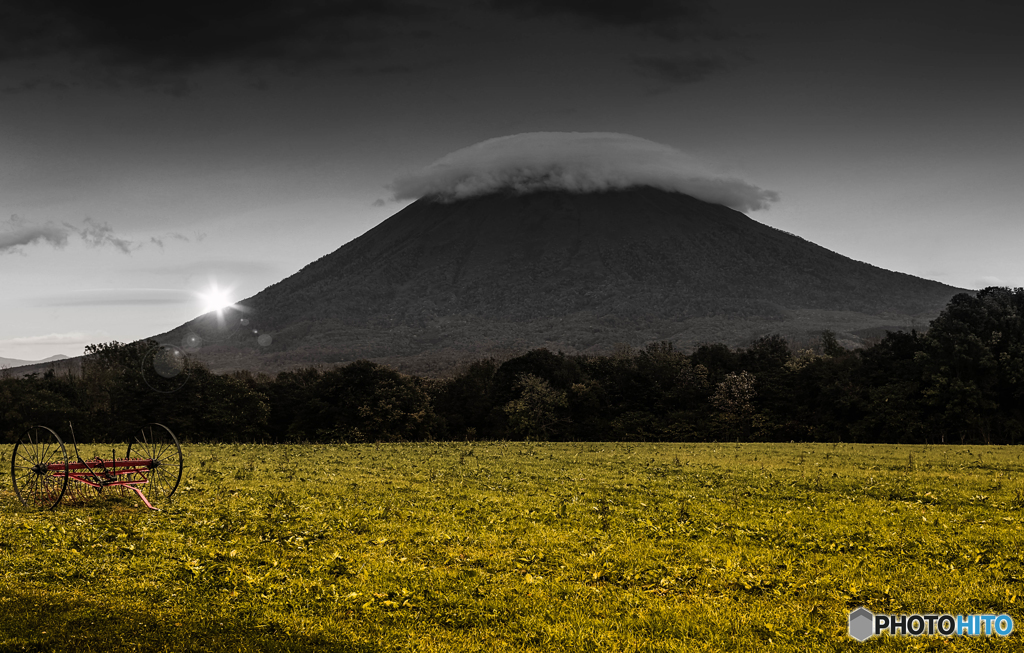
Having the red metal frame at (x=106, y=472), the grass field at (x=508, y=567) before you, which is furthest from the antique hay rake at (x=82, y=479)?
the grass field at (x=508, y=567)

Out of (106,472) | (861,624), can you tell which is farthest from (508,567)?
(106,472)

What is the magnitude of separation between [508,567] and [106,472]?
11106 millimetres

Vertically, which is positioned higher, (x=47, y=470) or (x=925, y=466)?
(x=47, y=470)

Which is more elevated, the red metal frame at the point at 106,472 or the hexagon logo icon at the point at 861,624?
the red metal frame at the point at 106,472

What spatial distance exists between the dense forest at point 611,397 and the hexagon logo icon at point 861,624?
1993 inches

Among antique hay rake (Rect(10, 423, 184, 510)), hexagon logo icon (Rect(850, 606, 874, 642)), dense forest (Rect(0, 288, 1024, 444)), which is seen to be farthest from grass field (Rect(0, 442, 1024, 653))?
dense forest (Rect(0, 288, 1024, 444))

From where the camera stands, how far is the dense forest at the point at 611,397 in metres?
53.1

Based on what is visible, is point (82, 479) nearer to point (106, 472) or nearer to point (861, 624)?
point (106, 472)

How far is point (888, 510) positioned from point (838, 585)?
7.00 metres

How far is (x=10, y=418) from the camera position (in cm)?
5116

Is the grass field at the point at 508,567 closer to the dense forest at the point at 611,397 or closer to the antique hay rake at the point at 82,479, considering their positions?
the antique hay rake at the point at 82,479

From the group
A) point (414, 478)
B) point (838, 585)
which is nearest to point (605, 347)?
point (414, 478)

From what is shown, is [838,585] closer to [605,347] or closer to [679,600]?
[679,600]

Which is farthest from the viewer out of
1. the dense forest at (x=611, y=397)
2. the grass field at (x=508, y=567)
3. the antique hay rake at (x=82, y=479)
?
the dense forest at (x=611, y=397)
